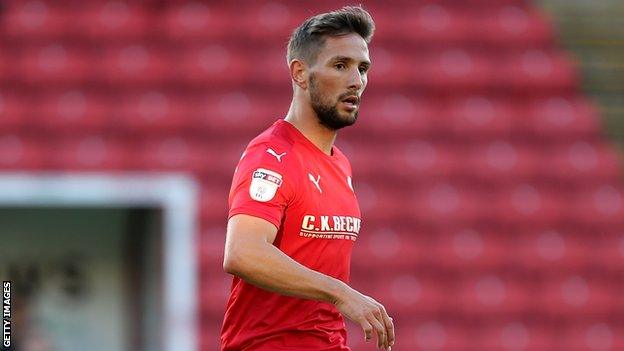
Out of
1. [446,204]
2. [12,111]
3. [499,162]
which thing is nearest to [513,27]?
[499,162]

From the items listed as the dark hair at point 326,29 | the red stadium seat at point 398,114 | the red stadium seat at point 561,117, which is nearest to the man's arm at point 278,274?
the dark hair at point 326,29

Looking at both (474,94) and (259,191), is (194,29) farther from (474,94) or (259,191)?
(259,191)

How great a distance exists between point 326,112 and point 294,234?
1.20ft

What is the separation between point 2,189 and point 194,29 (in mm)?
1646

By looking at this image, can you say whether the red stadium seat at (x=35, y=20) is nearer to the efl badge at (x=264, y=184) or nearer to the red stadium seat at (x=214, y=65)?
the red stadium seat at (x=214, y=65)

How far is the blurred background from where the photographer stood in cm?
793

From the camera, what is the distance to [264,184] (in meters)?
3.59

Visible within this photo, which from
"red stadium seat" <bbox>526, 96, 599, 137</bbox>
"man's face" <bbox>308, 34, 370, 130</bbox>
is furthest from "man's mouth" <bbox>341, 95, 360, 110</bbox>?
"red stadium seat" <bbox>526, 96, 599, 137</bbox>

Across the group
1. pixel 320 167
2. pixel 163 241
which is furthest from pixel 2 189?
pixel 320 167

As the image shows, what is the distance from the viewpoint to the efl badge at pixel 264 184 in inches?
140

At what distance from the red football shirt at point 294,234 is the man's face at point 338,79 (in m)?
0.12

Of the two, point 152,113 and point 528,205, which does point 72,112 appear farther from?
point 528,205

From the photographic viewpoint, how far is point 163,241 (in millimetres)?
7930

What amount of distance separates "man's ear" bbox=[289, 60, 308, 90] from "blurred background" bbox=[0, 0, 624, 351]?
3830 mm
